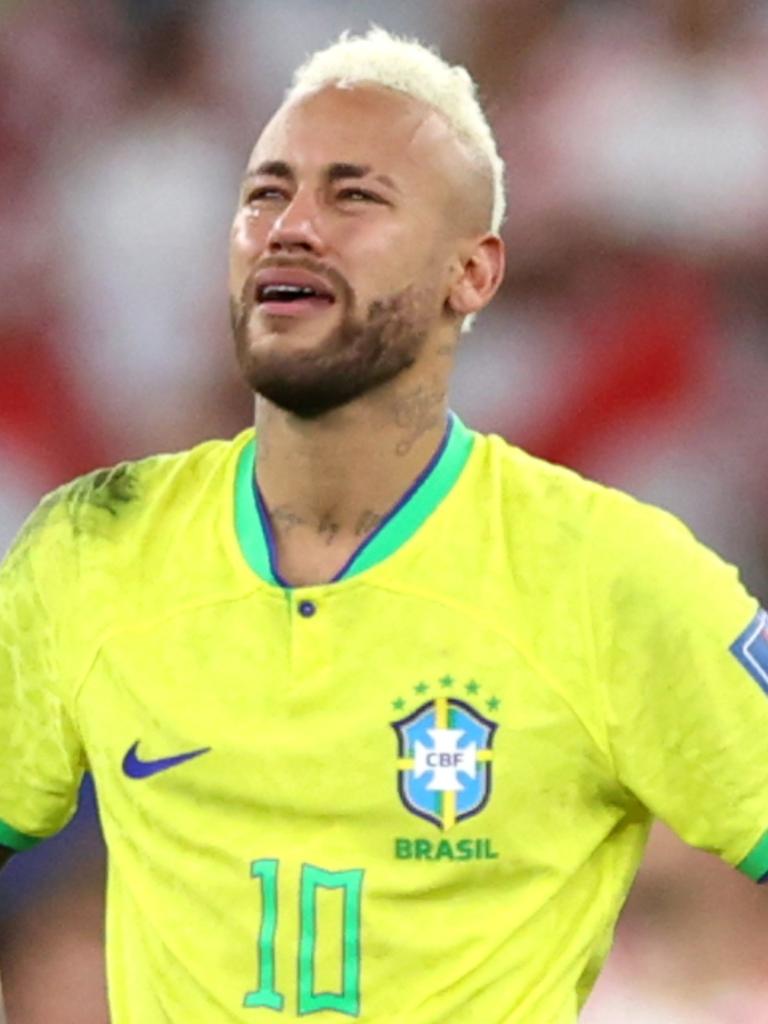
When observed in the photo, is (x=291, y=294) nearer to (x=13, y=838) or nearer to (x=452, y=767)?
(x=452, y=767)

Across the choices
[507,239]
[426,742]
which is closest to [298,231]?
[426,742]

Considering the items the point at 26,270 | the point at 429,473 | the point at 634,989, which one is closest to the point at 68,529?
the point at 429,473

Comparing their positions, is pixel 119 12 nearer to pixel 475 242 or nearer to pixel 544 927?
pixel 475 242

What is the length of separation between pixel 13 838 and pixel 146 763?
0.50ft

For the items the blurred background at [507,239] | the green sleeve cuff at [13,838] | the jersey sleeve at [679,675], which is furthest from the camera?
the blurred background at [507,239]

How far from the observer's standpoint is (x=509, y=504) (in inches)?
38.0

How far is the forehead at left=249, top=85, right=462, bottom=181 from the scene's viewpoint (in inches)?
37.7

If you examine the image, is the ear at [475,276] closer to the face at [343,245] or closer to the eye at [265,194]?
the face at [343,245]

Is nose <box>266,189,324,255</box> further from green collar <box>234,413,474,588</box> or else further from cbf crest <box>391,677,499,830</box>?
cbf crest <box>391,677,499,830</box>

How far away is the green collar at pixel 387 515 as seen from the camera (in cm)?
96

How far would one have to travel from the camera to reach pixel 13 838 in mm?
1066

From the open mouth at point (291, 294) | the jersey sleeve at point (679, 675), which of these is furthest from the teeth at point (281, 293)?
the jersey sleeve at point (679, 675)

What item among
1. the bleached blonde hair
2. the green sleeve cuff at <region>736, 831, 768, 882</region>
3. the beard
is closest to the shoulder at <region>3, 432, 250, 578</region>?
the beard

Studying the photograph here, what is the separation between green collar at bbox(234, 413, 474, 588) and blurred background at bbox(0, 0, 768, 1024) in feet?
2.04
